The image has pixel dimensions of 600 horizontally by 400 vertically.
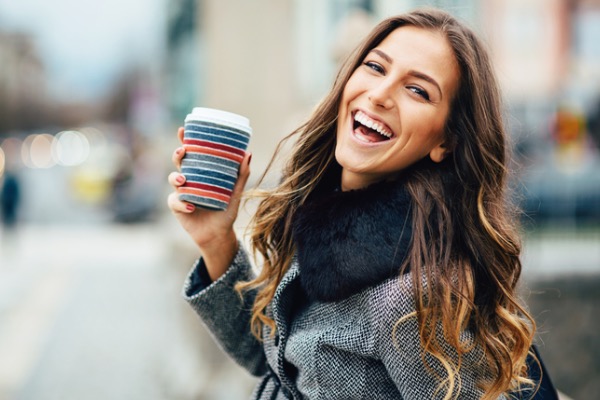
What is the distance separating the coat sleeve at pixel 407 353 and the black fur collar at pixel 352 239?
0.18 feet

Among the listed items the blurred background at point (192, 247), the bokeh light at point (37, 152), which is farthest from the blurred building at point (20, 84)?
the blurred background at point (192, 247)

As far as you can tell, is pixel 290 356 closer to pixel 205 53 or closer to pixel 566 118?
pixel 205 53

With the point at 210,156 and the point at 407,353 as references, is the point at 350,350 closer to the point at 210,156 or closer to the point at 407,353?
the point at 407,353

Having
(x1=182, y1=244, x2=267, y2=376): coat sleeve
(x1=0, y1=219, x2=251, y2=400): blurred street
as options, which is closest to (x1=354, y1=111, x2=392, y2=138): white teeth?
(x1=182, y1=244, x2=267, y2=376): coat sleeve

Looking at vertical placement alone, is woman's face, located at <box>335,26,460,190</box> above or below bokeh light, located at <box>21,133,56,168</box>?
above

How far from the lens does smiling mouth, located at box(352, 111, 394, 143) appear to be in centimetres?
186

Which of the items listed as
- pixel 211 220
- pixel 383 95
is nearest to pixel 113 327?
pixel 211 220

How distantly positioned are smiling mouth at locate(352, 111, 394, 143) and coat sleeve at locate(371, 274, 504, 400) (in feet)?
1.24

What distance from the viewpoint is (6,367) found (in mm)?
7195

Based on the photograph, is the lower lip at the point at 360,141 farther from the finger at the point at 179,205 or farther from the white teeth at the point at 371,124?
the finger at the point at 179,205

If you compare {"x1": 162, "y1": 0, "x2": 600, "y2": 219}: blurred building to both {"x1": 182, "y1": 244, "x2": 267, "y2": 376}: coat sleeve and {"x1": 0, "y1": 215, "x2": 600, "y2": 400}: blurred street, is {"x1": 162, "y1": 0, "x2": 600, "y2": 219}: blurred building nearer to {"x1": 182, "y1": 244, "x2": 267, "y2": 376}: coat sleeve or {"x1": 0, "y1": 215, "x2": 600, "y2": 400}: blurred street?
{"x1": 0, "y1": 215, "x2": 600, "y2": 400}: blurred street

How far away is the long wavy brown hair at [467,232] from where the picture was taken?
5.48 feet

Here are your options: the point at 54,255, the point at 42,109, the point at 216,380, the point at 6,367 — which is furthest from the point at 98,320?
the point at 42,109

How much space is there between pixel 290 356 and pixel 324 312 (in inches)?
6.4
